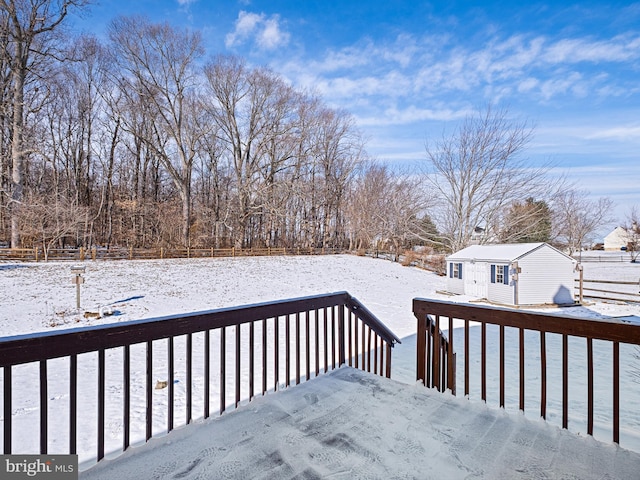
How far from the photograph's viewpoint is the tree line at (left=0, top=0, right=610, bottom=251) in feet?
49.9

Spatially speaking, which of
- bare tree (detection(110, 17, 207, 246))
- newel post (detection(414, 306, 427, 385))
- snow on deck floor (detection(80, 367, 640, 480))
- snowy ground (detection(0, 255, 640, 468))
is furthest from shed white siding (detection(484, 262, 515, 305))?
bare tree (detection(110, 17, 207, 246))

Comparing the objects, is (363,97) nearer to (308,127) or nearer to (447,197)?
(447,197)

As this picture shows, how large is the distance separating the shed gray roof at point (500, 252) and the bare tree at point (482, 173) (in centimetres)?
345

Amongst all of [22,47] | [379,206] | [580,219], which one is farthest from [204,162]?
[580,219]

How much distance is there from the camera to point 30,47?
14602 millimetres

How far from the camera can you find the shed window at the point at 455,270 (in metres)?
14.4

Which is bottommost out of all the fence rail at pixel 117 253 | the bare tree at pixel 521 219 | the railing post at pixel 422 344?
the railing post at pixel 422 344

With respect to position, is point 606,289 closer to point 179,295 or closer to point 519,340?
point 519,340

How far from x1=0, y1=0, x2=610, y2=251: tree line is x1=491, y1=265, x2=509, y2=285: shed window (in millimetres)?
5298

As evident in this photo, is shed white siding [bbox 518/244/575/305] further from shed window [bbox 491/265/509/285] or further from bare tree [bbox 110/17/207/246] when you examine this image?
bare tree [bbox 110/17/207/246]

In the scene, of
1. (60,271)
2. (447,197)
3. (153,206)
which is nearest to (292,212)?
(153,206)

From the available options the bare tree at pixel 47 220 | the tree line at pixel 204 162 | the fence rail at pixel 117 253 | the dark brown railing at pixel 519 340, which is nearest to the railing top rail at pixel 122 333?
the dark brown railing at pixel 519 340

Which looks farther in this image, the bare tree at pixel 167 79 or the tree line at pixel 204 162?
the bare tree at pixel 167 79

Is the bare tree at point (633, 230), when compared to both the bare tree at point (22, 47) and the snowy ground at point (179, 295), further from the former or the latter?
the bare tree at point (22, 47)
